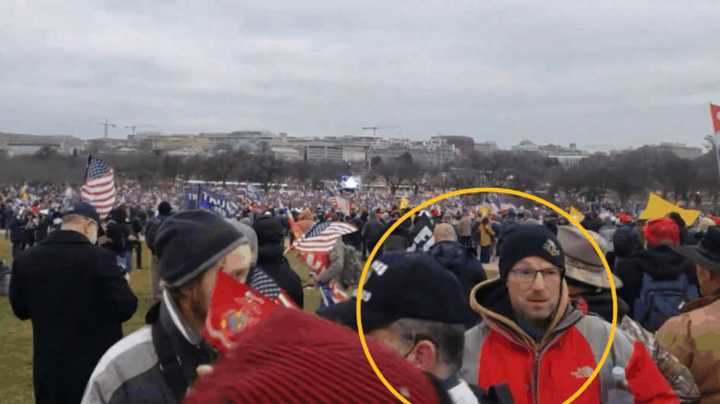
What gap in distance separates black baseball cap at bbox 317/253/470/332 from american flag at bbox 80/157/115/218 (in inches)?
517

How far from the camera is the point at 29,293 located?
15.0 feet

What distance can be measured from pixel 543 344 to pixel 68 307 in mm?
2850

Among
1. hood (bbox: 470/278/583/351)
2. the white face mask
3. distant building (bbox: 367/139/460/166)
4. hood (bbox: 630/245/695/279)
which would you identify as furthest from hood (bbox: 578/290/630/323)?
the white face mask

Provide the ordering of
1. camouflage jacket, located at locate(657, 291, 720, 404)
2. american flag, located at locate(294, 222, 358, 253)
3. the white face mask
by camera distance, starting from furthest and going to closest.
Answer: american flag, located at locate(294, 222, 358, 253)
the white face mask
camouflage jacket, located at locate(657, 291, 720, 404)

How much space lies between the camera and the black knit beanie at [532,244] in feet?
8.16

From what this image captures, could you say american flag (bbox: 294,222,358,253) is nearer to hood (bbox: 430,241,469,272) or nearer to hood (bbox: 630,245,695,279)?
hood (bbox: 430,241,469,272)

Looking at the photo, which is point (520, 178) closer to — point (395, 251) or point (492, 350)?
point (492, 350)

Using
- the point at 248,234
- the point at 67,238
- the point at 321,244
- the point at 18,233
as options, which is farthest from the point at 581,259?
the point at 18,233

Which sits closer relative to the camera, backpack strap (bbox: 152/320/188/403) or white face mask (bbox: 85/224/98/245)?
backpack strap (bbox: 152/320/188/403)

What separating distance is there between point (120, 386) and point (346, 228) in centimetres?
580

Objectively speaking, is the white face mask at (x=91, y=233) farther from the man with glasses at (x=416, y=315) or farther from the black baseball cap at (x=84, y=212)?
the man with glasses at (x=416, y=315)

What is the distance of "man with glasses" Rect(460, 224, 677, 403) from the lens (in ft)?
8.49

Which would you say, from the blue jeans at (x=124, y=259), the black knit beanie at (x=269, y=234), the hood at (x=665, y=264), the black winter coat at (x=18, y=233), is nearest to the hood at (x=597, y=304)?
the hood at (x=665, y=264)

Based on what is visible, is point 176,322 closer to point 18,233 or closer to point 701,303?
point 701,303
